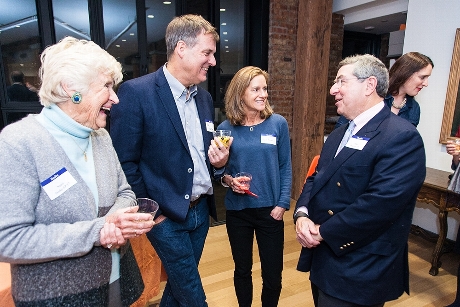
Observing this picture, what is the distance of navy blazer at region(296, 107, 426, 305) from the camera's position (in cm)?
119

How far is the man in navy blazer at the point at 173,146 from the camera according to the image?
1486 mm

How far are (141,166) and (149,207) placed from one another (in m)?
0.36

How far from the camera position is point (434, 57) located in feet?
10.9

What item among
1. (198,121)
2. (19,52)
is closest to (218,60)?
(19,52)

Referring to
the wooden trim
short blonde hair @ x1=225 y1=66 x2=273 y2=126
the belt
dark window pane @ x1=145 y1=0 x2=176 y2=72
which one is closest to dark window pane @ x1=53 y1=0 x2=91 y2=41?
dark window pane @ x1=145 y1=0 x2=176 y2=72

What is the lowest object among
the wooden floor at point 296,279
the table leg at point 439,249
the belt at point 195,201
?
the wooden floor at point 296,279

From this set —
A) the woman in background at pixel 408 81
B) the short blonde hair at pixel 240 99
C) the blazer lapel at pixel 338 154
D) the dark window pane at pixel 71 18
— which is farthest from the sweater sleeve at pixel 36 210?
the dark window pane at pixel 71 18

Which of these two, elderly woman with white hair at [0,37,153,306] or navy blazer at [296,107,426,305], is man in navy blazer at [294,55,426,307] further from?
elderly woman with white hair at [0,37,153,306]

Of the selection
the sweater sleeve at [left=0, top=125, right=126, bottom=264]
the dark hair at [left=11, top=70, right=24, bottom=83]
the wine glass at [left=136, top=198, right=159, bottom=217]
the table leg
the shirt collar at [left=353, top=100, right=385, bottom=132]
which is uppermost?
the dark hair at [left=11, top=70, right=24, bottom=83]

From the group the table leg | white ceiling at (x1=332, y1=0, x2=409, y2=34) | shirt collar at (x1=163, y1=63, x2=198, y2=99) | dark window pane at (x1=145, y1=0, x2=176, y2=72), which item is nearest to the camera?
shirt collar at (x1=163, y1=63, x2=198, y2=99)

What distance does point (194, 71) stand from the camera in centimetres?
159

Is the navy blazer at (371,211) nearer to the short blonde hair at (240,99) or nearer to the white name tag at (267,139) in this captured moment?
the white name tag at (267,139)

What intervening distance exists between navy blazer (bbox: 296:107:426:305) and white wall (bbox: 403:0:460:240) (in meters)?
2.52

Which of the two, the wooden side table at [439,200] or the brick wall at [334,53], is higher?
the brick wall at [334,53]
